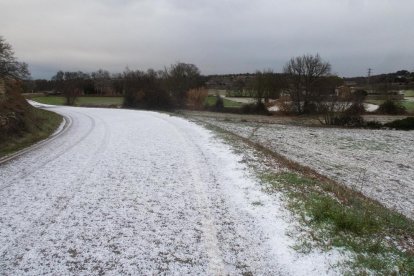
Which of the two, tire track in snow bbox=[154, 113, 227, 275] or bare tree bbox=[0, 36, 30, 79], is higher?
bare tree bbox=[0, 36, 30, 79]

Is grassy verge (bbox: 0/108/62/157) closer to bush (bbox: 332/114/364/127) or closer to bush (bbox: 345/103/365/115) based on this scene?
bush (bbox: 332/114/364/127)

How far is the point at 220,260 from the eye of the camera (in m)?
6.21

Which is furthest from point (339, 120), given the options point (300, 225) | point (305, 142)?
point (300, 225)

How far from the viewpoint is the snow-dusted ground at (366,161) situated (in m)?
14.2

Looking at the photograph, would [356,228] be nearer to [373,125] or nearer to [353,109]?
[373,125]

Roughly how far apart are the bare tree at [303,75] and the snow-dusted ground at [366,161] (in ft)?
136

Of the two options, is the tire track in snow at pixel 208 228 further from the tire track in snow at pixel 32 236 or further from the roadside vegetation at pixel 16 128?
the roadside vegetation at pixel 16 128

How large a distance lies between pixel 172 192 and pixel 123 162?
4.04m

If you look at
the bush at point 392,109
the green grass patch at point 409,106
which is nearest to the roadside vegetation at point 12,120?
the bush at point 392,109

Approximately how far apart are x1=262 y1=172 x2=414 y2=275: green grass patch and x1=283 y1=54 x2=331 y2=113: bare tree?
63270 mm

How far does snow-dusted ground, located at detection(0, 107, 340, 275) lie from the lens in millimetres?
6102

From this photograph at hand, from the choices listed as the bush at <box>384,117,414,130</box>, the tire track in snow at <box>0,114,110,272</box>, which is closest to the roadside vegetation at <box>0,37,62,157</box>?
the tire track in snow at <box>0,114,110,272</box>

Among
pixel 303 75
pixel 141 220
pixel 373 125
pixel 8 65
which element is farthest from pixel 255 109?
pixel 141 220

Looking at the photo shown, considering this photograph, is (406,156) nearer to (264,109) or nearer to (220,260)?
(220,260)
